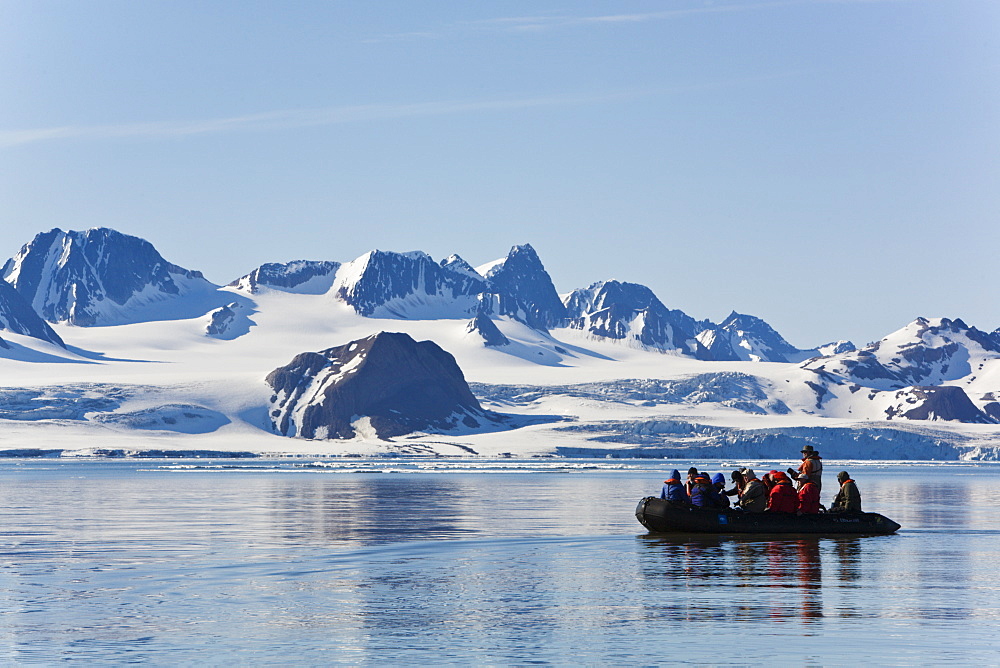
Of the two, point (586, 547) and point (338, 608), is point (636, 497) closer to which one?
point (586, 547)

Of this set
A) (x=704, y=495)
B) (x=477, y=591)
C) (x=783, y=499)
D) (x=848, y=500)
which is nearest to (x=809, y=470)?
(x=848, y=500)

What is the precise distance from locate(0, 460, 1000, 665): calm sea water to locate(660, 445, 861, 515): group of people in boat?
1427mm

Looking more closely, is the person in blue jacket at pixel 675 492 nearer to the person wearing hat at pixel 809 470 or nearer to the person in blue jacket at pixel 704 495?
the person in blue jacket at pixel 704 495

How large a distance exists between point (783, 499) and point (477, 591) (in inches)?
661

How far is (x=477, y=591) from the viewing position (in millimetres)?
28156

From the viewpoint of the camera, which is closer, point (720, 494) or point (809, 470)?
point (720, 494)

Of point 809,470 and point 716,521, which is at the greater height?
point 809,470

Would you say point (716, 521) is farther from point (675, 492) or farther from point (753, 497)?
point (675, 492)

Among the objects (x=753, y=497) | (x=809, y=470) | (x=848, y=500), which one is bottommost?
(x=848, y=500)

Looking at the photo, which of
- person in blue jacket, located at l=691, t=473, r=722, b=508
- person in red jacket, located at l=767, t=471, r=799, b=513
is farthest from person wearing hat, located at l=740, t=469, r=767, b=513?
person in blue jacket, located at l=691, t=473, r=722, b=508

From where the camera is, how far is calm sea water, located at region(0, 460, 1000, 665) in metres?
21.3

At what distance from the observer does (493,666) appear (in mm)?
19891

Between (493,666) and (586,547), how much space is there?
18.2 meters

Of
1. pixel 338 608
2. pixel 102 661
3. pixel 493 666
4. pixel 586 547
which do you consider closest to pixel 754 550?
pixel 586 547
